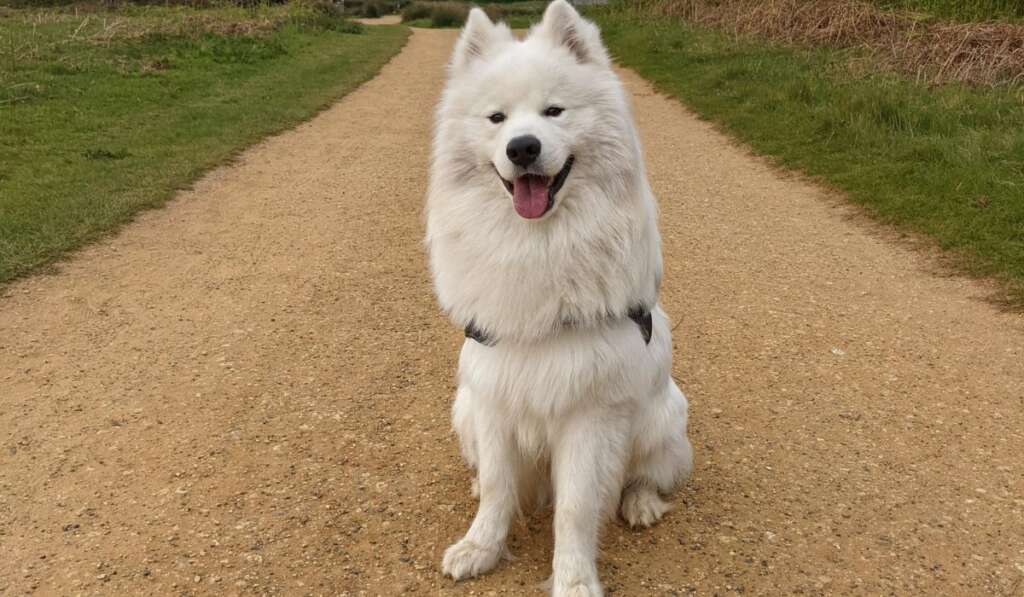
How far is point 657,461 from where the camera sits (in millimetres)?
3188

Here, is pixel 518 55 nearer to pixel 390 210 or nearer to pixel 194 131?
pixel 390 210

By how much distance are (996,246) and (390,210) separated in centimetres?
529

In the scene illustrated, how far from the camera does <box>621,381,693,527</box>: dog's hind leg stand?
3.08m

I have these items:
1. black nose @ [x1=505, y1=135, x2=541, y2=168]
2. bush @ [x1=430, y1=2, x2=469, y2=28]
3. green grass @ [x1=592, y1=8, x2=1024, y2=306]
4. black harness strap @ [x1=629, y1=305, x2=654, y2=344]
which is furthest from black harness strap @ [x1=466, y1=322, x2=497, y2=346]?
bush @ [x1=430, y1=2, x2=469, y2=28]

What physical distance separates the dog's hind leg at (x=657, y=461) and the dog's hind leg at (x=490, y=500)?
0.49 m

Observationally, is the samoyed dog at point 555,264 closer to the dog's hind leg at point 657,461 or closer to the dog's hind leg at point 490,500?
the dog's hind leg at point 490,500

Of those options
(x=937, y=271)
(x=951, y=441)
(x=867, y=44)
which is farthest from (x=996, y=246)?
(x=867, y=44)

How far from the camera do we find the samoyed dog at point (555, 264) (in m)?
2.75

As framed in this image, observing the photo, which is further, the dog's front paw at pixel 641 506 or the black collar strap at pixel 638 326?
the dog's front paw at pixel 641 506

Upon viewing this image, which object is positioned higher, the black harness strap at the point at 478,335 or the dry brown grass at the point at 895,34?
the dry brown grass at the point at 895,34

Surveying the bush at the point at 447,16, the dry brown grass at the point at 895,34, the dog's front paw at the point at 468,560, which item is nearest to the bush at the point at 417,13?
the bush at the point at 447,16

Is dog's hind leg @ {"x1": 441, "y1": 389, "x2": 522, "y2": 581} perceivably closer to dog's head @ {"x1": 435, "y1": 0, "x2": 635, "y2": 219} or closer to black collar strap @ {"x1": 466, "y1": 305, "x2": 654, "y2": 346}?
black collar strap @ {"x1": 466, "y1": 305, "x2": 654, "y2": 346}

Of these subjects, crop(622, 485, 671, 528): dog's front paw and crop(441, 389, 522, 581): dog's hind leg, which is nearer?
→ crop(441, 389, 522, 581): dog's hind leg

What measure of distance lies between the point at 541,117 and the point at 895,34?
12.1 meters
